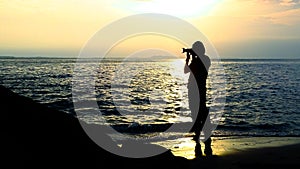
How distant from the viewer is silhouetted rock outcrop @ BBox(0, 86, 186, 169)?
4.98m

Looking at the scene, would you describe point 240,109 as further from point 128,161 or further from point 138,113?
point 128,161

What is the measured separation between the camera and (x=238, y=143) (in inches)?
457

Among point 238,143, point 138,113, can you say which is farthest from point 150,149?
point 138,113

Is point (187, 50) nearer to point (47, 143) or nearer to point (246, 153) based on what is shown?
point (246, 153)

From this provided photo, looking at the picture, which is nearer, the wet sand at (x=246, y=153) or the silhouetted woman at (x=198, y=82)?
the wet sand at (x=246, y=153)

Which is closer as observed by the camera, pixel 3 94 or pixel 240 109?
pixel 3 94

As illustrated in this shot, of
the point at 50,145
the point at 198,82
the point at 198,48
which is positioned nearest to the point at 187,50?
the point at 198,48

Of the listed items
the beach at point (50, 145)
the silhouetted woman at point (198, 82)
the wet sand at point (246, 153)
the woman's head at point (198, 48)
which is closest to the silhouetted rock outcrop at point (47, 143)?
the beach at point (50, 145)

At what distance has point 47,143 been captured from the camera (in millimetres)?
5379

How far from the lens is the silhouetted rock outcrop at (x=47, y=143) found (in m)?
4.98

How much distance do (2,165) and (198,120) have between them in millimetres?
6095

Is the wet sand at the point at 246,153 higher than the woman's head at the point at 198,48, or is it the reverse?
the woman's head at the point at 198,48

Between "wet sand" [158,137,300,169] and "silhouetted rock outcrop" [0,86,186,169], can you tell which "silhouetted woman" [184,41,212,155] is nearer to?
"wet sand" [158,137,300,169]

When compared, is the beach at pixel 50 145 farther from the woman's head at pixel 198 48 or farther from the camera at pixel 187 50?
the camera at pixel 187 50
